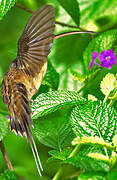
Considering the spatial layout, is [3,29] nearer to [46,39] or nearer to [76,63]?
[76,63]

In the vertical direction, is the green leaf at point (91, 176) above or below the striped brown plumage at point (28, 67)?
below

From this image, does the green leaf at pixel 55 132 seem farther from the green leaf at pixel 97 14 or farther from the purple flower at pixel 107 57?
the green leaf at pixel 97 14

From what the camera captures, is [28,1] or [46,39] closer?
[46,39]

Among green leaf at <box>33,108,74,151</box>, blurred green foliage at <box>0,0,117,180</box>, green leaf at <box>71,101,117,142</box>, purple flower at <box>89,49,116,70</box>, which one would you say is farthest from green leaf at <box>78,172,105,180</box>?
purple flower at <box>89,49,116,70</box>

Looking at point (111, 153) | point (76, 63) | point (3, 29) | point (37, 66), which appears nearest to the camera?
point (111, 153)

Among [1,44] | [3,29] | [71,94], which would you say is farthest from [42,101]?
[3,29]

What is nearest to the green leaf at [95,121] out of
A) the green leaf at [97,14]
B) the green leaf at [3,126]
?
the green leaf at [3,126]

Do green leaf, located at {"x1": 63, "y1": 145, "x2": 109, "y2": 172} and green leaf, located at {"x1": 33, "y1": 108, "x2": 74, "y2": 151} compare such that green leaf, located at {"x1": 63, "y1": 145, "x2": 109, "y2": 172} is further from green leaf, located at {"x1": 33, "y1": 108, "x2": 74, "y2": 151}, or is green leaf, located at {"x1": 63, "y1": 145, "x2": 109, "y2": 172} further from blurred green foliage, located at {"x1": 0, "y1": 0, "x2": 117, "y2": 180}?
green leaf, located at {"x1": 33, "y1": 108, "x2": 74, "y2": 151}
